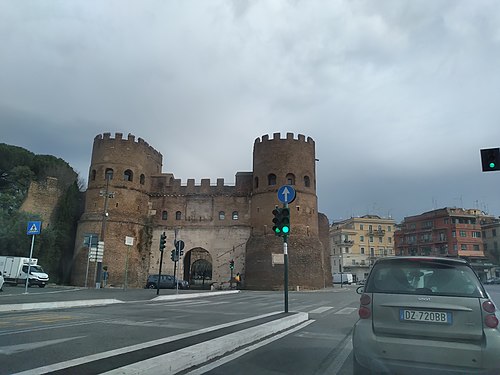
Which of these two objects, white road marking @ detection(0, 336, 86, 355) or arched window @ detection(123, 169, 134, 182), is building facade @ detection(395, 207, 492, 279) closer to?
arched window @ detection(123, 169, 134, 182)

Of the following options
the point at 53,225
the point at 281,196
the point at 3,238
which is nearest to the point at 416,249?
the point at 53,225

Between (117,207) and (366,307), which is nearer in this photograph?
(366,307)

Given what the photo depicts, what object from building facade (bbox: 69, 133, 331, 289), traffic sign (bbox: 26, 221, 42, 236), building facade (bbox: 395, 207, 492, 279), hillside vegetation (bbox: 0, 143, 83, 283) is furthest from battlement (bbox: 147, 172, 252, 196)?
building facade (bbox: 395, 207, 492, 279)

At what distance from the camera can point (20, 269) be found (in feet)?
105

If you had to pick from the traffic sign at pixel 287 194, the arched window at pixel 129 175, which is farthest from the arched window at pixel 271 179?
the traffic sign at pixel 287 194

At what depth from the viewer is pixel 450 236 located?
2596 inches

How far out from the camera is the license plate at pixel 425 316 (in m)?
4.54

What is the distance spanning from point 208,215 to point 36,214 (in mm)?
17302

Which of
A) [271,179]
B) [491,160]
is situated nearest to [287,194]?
[491,160]

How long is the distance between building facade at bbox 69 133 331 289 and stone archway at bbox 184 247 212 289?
89cm

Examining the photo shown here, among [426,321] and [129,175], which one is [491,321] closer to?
[426,321]

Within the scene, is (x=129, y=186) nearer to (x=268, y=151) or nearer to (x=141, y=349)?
(x=268, y=151)

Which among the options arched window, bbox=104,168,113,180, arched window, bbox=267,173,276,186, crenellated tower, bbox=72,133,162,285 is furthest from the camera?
arched window, bbox=267,173,276,186

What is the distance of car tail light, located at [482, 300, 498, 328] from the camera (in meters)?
4.40
